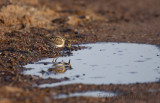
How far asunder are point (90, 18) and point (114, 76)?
13.1 meters

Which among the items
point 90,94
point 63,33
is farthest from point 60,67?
point 63,33

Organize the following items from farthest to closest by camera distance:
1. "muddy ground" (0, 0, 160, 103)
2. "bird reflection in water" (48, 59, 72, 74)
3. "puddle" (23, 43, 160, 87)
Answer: "bird reflection in water" (48, 59, 72, 74), "puddle" (23, 43, 160, 87), "muddy ground" (0, 0, 160, 103)

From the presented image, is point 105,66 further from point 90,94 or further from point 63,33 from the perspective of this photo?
point 63,33

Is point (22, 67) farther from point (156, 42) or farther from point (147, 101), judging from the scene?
point (156, 42)

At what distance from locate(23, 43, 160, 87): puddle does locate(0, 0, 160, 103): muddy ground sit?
2.19 feet

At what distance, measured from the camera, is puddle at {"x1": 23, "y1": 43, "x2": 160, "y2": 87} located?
11.4 meters

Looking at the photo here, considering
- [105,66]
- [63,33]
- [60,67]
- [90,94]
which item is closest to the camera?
[90,94]

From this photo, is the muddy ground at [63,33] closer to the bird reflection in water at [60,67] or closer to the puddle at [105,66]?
the puddle at [105,66]

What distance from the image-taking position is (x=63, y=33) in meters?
19.5

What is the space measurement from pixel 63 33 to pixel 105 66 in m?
7.00

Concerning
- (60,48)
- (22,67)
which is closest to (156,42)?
(60,48)

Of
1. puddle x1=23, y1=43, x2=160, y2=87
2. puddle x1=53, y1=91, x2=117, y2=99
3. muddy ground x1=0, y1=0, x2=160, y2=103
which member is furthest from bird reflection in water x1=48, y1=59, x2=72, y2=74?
puddle x1=53, y1=91, x2=117, y2=99

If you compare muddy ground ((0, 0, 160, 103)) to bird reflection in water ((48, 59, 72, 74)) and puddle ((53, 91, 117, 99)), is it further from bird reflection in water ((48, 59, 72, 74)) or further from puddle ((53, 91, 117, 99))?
bird reflection in water ((48, 59, 72, 74))

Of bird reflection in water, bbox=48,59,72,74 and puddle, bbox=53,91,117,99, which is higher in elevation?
puddle, bbox=53,91,117,99
